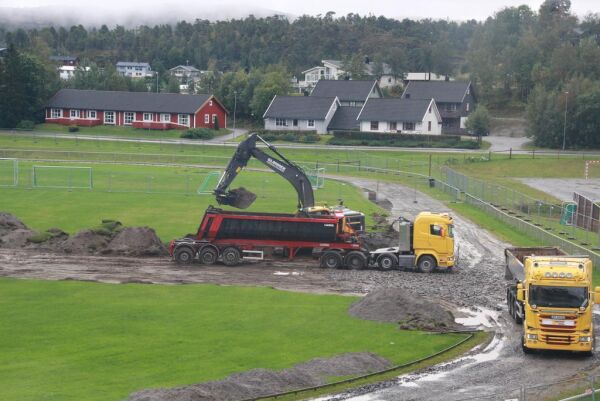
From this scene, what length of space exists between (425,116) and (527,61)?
1340 inches

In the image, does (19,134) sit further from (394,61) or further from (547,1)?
(547,1)

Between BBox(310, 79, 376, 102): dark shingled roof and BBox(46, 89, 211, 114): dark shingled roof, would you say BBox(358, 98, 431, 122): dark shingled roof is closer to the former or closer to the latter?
BBox(310, 79, 376, 102): dark shingled roof

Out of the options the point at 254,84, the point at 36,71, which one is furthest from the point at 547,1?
the point at 36,71

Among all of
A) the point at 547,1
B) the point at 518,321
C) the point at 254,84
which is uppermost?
the point at 547,1

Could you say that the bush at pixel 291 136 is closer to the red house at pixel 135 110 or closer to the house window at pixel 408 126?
the red house at pixel 135 110

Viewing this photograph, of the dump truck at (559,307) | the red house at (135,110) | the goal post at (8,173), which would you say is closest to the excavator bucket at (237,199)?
the dump truck at (559,307)

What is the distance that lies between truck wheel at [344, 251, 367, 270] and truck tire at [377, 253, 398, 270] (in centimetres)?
72

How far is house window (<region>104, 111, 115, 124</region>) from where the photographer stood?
12411cm

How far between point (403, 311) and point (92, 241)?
65.5ft

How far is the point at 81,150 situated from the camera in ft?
332

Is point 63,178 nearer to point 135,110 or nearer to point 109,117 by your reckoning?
point 135,110

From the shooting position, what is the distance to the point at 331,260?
4544 centimetres

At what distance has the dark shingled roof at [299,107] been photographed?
122 metres

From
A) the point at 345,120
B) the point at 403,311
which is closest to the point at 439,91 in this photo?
the point at 345,120
